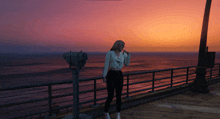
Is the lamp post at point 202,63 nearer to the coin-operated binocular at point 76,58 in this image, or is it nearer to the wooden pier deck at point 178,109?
the wooden pier deck at point 178,109

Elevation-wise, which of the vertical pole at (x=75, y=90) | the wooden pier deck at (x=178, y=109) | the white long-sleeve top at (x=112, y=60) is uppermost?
the white long-sleeve top at (x=112, y=60)

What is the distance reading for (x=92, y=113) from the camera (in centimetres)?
400

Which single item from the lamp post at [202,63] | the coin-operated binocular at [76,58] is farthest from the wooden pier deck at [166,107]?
the coin-operated binocular at [76,58]

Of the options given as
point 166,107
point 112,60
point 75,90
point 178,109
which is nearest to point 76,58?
point 75,90

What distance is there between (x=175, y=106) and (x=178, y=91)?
1.93m

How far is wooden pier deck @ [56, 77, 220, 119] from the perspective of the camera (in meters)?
4.00

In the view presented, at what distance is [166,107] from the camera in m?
4.68

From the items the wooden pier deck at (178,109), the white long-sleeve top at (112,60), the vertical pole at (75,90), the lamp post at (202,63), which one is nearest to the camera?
the vertical pole at (75,90)

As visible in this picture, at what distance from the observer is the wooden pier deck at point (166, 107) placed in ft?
13.1

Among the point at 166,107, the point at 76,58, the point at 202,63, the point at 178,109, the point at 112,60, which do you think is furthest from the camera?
the point at 202,63

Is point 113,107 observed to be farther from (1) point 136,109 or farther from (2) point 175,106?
(2) point 175,106

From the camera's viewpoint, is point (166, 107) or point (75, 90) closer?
point (75, 90)

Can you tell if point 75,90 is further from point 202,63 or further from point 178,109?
point 202,63

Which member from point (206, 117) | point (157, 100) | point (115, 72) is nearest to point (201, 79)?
point (157, 100)
